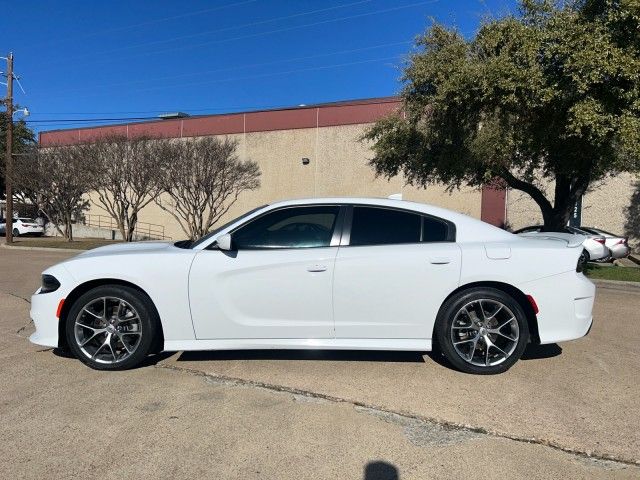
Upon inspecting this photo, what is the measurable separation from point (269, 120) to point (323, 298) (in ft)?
96.8

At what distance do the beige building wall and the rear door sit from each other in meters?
25.1

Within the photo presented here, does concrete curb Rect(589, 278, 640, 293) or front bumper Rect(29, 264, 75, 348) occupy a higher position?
front bumper Rect(29, 264, 75, 348)

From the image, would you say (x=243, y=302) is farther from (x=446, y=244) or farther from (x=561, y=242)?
(x=561, y=242)

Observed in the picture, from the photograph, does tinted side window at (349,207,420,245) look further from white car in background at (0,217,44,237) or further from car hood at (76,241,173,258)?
white car in background at (0,217,44,237)

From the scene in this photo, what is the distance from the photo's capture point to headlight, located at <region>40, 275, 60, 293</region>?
15.3ft

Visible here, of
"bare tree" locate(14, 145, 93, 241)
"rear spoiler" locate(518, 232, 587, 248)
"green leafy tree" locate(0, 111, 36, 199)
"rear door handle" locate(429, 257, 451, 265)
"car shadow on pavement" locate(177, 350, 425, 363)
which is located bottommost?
"car shadow on pavement" locate(177, 350, 425, 363)

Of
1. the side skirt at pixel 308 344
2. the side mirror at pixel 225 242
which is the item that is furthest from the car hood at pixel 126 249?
the side skirt at pixel 308 344

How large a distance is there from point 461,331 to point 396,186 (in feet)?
83.9

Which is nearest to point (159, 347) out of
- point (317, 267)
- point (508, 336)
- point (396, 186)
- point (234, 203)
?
point (317, 267)

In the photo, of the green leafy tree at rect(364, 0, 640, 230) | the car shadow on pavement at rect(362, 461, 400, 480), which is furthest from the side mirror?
the green leafy tree at rect(364, 0, 640, 230)

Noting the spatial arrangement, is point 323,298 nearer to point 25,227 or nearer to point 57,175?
point 57,175

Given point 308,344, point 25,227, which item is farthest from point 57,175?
point 308,344

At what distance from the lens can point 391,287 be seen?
4566 mm

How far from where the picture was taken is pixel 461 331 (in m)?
4.70
